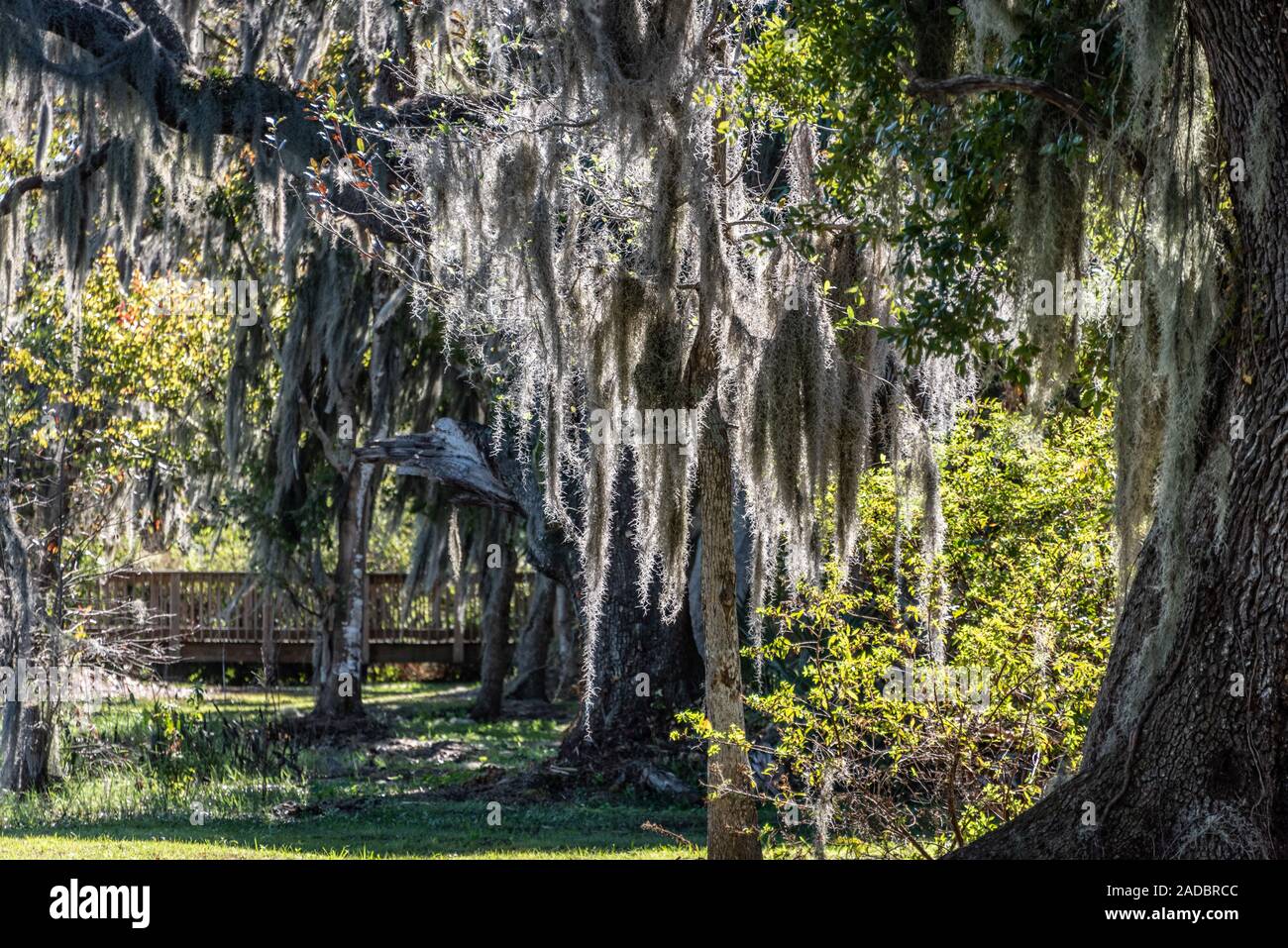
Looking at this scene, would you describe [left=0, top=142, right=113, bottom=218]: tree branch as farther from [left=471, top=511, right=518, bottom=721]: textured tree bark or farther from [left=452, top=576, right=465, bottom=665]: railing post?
[left=452, top=576, right=465, bottom=665]: railing post

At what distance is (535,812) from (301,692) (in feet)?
35.7

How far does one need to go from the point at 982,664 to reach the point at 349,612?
953 cm

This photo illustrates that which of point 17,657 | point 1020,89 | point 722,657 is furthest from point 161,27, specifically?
point 1020,89

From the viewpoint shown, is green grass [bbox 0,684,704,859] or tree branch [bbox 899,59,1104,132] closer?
tree branch [bbox 899,59,1104,132]

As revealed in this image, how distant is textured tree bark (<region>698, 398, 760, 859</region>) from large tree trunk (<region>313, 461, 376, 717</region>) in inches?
323

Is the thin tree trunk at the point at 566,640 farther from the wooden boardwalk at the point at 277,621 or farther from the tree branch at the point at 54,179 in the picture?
the tree branch at the point at 54,179

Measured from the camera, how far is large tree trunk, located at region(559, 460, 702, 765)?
1169 cm

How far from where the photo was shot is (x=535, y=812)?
10.5m

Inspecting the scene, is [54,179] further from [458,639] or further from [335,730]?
[458,639]

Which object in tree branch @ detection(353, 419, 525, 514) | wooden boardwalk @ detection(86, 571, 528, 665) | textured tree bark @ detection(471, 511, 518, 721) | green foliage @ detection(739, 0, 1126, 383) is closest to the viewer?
→ green foliage @ detection(739, 0, 1126, 383)

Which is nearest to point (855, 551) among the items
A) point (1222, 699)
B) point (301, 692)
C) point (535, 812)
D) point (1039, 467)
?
point (1039, 467)

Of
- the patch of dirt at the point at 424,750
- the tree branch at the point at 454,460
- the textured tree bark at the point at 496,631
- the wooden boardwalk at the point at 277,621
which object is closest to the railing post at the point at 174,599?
the wooden boardwalk at the point at 277,621

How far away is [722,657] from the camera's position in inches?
287

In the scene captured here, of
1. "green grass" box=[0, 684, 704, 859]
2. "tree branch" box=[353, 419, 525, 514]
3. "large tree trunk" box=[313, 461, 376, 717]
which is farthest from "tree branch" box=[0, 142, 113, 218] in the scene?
"green grass" box=[0, 684, 704, 859]
